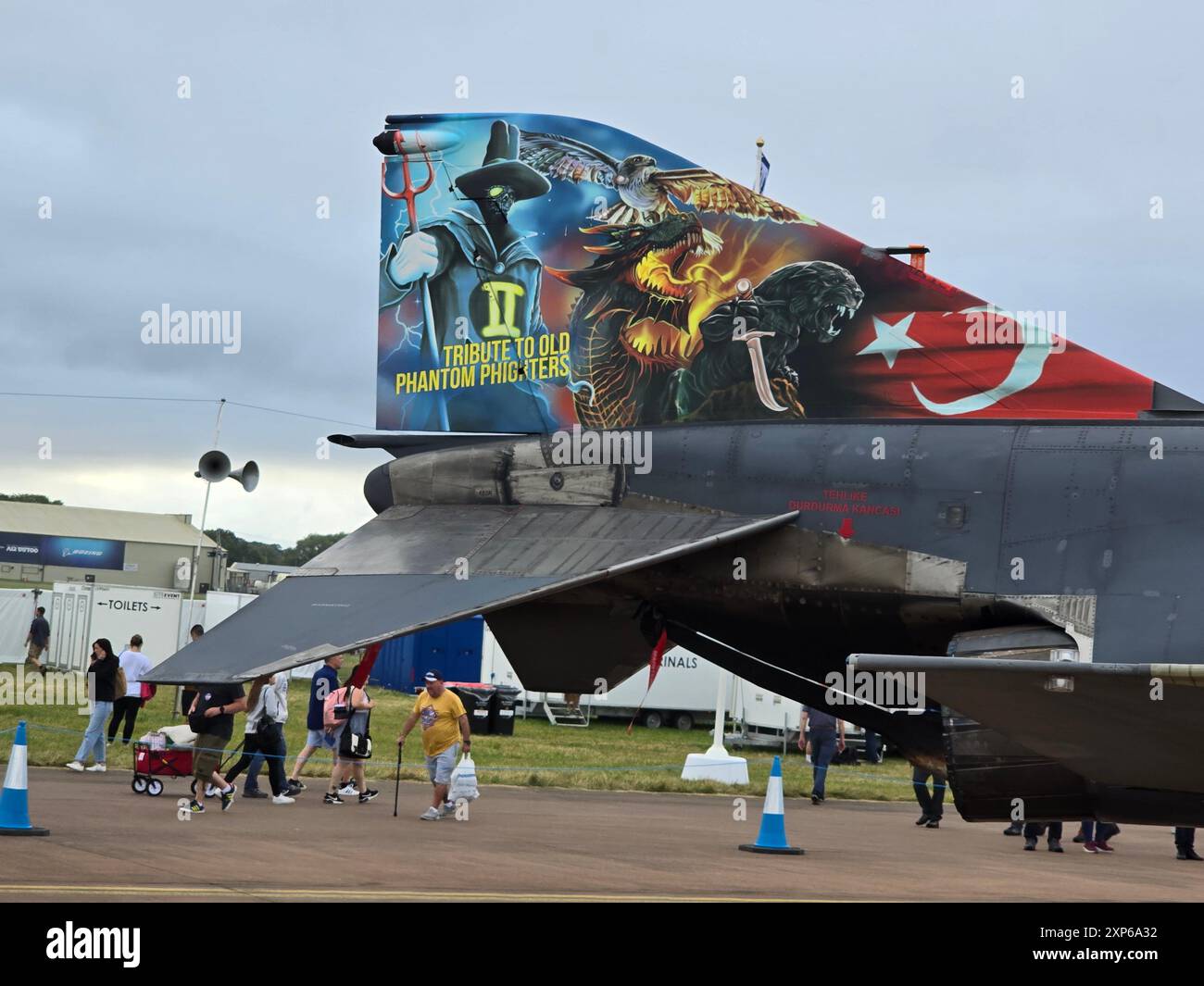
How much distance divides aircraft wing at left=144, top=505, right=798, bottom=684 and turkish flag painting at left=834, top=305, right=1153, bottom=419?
1.21m

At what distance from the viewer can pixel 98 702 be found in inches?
697

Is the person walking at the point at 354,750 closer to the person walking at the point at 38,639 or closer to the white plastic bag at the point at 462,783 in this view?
the white plastic bag at the point at 462,783

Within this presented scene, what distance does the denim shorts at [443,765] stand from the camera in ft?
49.6

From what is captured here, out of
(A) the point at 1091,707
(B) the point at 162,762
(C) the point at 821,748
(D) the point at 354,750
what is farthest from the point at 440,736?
(A) the point at 1091,707

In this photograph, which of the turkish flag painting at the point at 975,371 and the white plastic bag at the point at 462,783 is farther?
the white plastic bag at the point at 462,783

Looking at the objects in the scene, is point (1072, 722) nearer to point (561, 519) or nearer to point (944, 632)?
point (944, 632)

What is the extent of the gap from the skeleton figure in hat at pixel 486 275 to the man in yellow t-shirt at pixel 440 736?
4.94 m

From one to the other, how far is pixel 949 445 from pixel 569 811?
839cm

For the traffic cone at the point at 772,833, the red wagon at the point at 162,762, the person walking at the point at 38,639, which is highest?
the person walking at the point at 38,639

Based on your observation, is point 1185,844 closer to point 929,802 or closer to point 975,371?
point 929,802

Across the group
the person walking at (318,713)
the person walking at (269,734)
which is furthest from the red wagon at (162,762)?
the person walking at (318,713)

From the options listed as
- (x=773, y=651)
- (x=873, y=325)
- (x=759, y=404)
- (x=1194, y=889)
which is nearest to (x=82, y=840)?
(x=773, y=651)

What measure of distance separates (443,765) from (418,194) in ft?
21.9

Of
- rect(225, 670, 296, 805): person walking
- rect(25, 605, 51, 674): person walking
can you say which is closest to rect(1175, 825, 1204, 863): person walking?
rect(225, 670, 296, 805): person walking
